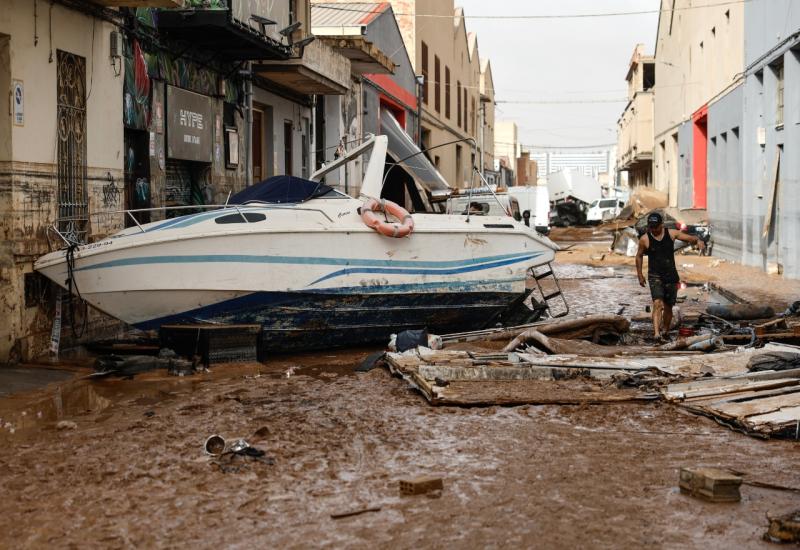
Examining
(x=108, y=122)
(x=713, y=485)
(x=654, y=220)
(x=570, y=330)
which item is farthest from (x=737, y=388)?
(x=108, y=122)

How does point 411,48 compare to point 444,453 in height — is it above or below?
above

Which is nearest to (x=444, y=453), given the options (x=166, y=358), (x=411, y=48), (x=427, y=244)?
(x=166, y=358)

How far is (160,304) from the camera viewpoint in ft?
31.4

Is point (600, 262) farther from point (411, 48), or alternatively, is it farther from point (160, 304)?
point (160, 304)

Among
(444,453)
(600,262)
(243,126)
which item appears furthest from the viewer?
(600,262)

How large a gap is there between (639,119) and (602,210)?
5.43 meters

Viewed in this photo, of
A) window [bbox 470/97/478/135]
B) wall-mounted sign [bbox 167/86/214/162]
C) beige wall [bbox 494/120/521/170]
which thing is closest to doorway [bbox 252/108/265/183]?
wall-mounted sign [bbox 167/86/214/162]

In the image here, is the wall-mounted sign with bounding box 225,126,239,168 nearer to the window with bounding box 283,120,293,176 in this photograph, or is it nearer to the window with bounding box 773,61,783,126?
the window with bounding box 283,120,293,176

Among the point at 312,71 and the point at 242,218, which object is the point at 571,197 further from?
the point at 242,218

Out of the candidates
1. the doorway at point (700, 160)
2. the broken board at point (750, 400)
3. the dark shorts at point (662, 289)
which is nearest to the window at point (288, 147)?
the dark shorts at point (662, 289)

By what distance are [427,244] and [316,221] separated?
138cm

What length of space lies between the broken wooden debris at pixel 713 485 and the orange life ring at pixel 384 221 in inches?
224

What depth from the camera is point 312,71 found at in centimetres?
1803

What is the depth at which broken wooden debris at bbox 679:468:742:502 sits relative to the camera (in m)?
5.02
